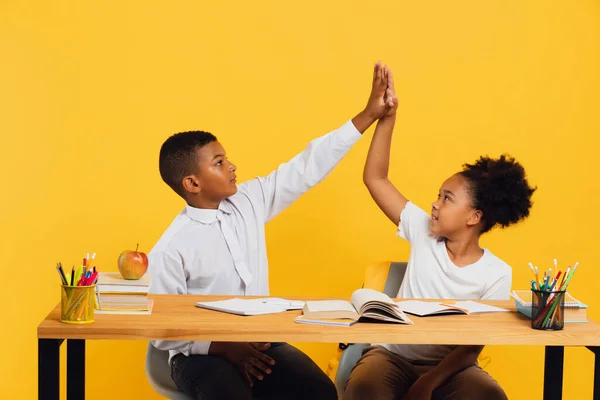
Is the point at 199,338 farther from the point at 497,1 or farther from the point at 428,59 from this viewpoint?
the point at 497,1

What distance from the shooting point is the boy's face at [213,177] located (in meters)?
2.81

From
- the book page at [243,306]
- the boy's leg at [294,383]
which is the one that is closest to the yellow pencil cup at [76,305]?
the book page at [243,306]

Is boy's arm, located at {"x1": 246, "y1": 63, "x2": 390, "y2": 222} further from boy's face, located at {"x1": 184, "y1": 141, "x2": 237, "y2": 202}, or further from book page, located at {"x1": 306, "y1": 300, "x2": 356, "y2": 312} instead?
book page, located at {"x1": 306, "y1": 300, "x2": 356, "y2": 312}

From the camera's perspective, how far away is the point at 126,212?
3.78 metres

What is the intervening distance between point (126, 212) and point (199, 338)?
5.98ft

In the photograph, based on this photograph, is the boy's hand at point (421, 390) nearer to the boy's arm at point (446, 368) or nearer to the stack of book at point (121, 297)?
the boy's arm at point (446, 368)

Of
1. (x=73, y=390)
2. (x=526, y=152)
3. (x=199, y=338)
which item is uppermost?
(x=526, y=152)

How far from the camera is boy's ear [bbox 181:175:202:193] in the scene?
2830mm

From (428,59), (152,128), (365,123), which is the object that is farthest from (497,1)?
(152,128)

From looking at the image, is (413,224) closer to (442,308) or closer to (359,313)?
(442,308)

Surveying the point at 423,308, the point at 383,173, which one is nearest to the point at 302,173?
the point at 383,173

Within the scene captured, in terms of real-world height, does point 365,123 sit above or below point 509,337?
above

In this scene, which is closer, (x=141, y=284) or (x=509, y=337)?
(x=509, y=337)

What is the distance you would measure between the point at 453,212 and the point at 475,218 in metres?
0.09
